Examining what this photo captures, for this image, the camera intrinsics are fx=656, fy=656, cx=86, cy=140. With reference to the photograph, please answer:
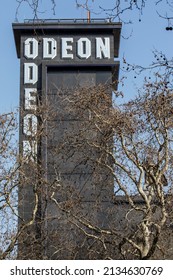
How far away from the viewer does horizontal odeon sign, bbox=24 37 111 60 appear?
36.8 meters

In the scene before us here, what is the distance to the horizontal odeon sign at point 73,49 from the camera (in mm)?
36750

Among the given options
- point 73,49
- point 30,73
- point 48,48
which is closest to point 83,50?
point 73,49

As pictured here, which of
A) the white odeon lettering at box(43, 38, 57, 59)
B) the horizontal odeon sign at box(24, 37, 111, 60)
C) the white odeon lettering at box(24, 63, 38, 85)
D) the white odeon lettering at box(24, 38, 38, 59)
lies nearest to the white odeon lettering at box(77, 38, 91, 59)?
the horizontal odeon sign at box(24, 37, 111, 60)

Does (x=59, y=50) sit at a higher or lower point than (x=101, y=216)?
higher

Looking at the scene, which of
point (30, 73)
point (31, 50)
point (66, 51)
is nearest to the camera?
point (30, 73)

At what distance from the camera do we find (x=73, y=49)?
36.9m

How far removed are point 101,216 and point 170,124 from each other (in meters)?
14.1

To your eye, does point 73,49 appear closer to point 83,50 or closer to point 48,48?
point 83,50

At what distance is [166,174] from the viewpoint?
1850 centimetres
